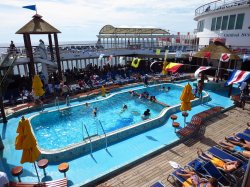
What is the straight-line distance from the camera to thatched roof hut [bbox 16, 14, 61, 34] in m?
16.5

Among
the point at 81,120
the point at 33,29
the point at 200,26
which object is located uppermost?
the point at 200,26

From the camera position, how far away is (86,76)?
21922 millimetres

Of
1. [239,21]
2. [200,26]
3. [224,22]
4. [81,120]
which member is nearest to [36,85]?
[81,120]

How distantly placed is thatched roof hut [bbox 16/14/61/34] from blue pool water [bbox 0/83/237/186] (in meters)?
8.72

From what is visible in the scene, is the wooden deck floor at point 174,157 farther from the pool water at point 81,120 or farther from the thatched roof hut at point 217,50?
the thatched roof hut at point 217,50

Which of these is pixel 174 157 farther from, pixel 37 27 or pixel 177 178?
pixel 37 27

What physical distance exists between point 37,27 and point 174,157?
15.7 m

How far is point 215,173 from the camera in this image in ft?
23.0

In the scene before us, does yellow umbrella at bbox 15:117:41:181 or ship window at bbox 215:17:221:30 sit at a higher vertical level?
ship window at bbox 215:17:221:30

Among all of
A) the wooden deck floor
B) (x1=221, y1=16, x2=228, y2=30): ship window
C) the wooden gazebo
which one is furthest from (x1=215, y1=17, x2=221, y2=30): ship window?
the wooden gazebo

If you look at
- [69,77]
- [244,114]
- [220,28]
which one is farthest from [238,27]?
[69,77]

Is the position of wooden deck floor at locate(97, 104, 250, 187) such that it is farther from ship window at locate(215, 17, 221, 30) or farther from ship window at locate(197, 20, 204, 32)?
ship window at locate(197, 20, 204, 32)

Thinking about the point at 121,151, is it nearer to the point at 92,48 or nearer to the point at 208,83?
the point at 208,83

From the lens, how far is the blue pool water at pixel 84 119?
12.0 metres
